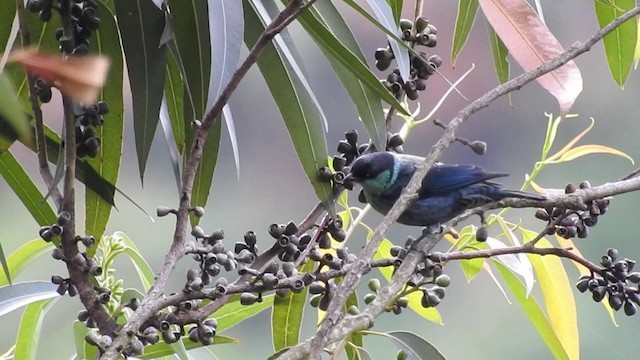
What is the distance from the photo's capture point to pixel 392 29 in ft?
3.85

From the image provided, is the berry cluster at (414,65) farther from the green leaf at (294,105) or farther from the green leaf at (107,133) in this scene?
the green leaf at (107,133)

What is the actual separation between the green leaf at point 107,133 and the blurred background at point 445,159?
262cm

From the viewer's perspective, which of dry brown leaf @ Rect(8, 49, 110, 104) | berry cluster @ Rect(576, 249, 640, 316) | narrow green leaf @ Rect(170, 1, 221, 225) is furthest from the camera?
narrow green leaf @ Rect(170, 1, 221, 225)

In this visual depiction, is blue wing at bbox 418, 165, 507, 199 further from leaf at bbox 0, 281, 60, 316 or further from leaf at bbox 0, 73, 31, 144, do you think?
leaf at bbox 0, 73, 31, 144

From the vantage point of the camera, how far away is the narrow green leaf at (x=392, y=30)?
3.72 ft

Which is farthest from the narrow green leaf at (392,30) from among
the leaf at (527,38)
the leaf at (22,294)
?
the leaf at (22,294)

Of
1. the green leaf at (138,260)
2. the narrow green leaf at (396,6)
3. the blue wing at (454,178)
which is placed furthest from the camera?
the blue wing at (454,178)

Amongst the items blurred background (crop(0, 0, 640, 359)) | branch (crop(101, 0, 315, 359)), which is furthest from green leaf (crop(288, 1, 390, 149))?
blurred background (crop(0, 0, 640, 359))

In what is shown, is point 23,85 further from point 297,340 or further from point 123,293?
point 297,340

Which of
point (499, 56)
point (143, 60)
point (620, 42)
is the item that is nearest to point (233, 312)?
point (143, 60)

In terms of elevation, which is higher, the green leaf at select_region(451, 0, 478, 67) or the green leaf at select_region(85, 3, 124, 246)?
the green leaf at select_region(451, 0, 478, 67)

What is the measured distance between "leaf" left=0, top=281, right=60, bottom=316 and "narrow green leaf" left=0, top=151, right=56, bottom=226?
15 centimetres

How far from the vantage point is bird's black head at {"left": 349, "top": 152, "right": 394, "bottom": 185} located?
1.39 m

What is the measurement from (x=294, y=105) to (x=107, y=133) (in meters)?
0.28
